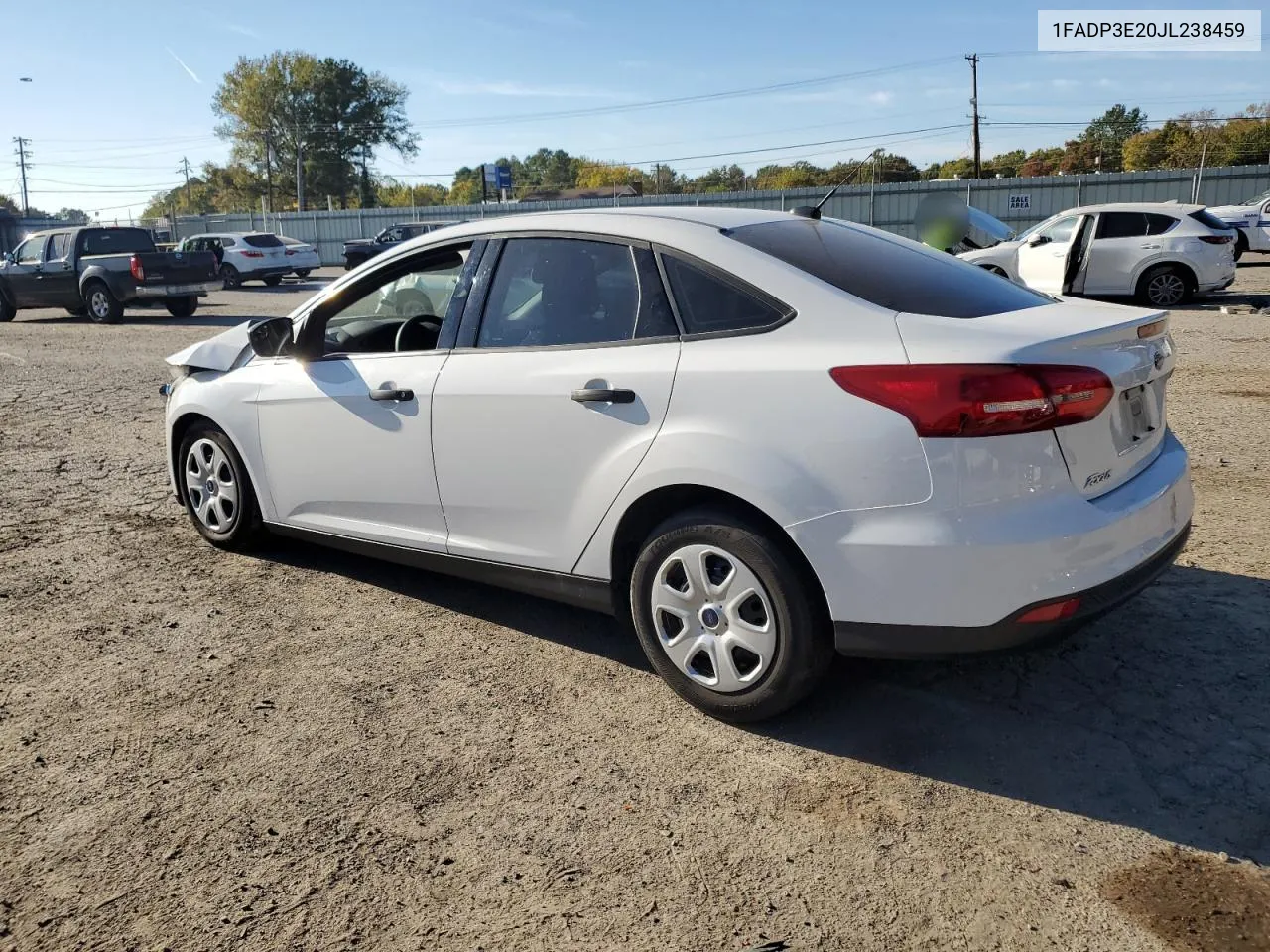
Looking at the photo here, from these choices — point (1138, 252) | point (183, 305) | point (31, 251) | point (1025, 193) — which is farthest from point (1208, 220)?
point (1025, 193)

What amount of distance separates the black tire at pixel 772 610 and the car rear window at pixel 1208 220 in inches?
570

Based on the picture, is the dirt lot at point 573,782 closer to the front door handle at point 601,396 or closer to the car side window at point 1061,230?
the front door handle at point 601,396

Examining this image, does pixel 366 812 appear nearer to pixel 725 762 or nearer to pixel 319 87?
pixel 725 762

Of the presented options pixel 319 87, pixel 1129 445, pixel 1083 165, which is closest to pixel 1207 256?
pixel 1129 445

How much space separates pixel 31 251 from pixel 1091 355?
21002mm

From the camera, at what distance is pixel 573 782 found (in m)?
3.11

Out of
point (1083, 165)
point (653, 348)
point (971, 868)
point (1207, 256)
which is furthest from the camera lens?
point (1083, 165)

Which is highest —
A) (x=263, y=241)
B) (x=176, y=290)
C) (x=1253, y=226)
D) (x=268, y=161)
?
(x=268, y=161)

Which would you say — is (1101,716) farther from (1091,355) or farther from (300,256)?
(300,256)

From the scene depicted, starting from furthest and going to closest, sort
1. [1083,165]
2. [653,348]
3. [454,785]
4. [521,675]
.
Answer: [1083,165] < [521,675] < [653,348] < [454,785]

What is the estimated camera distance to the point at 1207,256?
14.7m

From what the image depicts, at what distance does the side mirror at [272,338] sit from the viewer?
15.3ft

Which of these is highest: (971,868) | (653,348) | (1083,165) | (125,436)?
(1083,165)

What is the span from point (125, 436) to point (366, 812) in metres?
6.61
